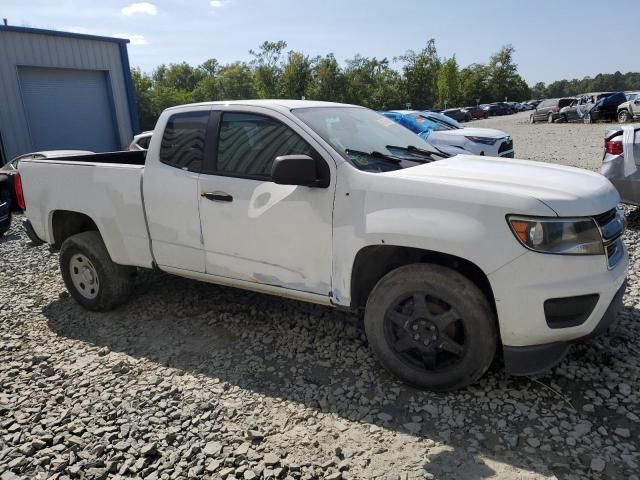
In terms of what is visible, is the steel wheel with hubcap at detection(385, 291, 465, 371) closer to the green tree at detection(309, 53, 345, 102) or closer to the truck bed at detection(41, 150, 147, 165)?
the truck bed at detection(41, 150, 147, 165)

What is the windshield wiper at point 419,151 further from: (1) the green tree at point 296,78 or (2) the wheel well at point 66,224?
(1) the green tree at point 296,78

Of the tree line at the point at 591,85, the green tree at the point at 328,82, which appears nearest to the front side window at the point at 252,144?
the green tree at the point at 328,82

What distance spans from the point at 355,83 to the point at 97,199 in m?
57.0

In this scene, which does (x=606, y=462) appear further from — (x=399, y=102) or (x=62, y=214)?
(x=399, y=102)

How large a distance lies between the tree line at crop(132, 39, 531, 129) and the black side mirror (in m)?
38.0

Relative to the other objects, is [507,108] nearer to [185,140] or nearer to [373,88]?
[373,88]

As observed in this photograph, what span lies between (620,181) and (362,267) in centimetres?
438

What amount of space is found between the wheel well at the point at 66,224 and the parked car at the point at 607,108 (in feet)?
109

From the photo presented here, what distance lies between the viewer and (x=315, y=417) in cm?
304

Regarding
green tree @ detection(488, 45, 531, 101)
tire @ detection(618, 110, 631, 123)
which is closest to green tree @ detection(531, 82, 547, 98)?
green tree @ detection(488, 45, 531, 101)

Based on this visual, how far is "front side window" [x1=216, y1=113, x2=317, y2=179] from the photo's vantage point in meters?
3.54

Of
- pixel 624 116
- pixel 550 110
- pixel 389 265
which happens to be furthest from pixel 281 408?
pixel 550 110

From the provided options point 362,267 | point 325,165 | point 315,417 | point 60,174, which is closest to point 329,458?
point 315,417

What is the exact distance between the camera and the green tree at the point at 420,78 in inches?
2399
